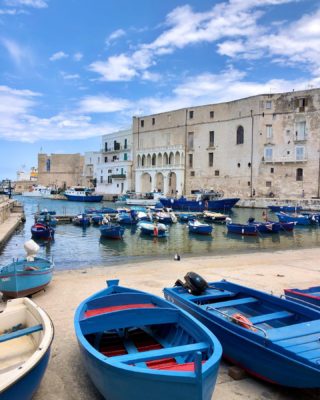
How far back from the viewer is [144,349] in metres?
3.90

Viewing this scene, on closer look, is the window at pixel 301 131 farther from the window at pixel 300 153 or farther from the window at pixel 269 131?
the window at pixel 269 131

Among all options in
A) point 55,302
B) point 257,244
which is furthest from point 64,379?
point 257,244

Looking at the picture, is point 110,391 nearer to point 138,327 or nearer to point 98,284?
point 138,327

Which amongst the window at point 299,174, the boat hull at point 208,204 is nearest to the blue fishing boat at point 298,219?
the boat hull at point 208,204

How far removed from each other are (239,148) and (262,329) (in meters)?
42.4

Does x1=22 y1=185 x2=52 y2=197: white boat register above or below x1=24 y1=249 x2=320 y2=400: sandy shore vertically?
above

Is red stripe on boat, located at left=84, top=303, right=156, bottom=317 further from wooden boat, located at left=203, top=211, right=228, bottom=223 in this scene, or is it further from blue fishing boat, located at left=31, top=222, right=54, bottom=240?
wooden boat, located at left=203, top=211, right=228, bottom=223

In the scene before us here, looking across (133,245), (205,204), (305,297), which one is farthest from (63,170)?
(305,297)

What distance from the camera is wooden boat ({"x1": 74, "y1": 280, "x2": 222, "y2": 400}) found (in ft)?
8.93

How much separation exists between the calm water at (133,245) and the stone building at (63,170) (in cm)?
5665

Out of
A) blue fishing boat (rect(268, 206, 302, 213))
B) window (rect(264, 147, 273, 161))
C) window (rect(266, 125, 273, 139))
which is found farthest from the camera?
window (rect(264, 147, 273, 161))

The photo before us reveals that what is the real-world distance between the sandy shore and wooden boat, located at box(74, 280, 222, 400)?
47 centimetres

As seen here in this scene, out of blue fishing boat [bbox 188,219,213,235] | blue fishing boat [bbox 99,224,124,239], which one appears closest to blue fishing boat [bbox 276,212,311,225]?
blue fishing boat [bbox 188,219,213,235]

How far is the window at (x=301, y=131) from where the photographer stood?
41.1 m
